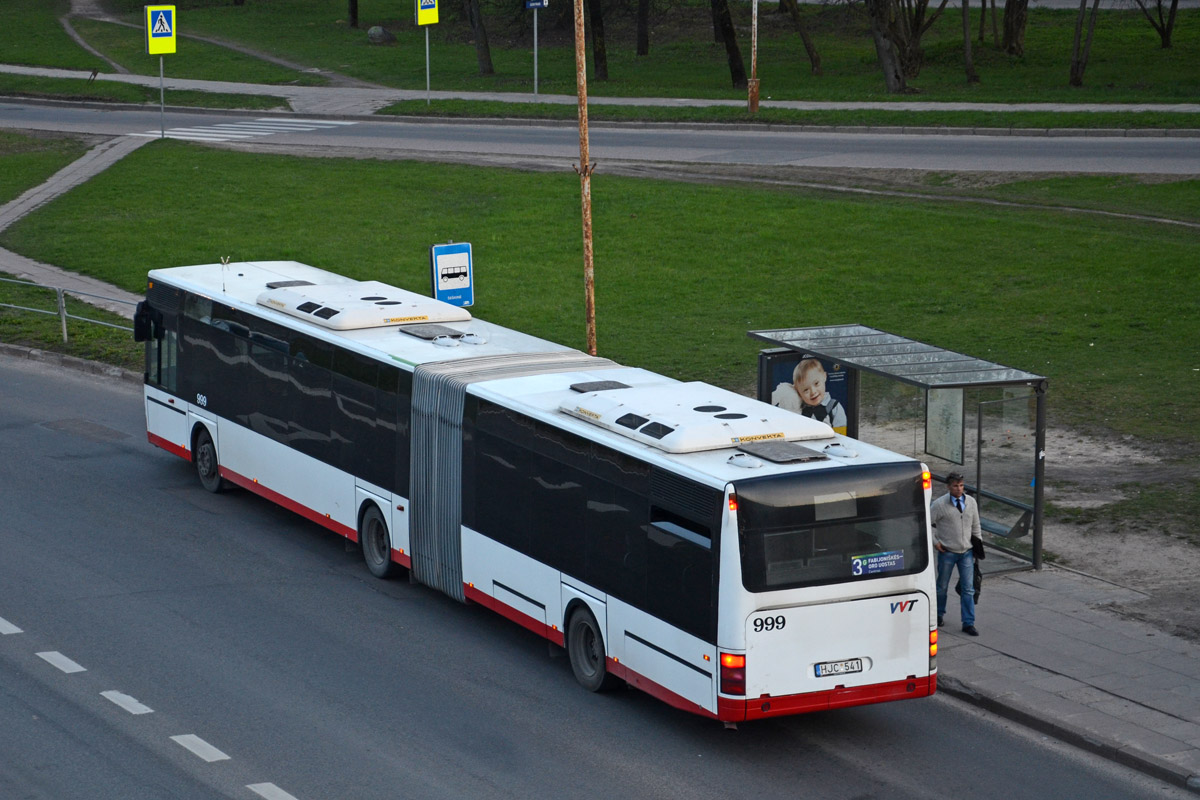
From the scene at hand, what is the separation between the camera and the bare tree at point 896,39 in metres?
46.8

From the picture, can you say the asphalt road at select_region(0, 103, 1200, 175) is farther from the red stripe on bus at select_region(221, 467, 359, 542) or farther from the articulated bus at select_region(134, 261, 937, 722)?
the articulated bus at select_region(134, 261, 937, 722)

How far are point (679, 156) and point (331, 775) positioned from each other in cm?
2881

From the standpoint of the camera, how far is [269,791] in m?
10.4

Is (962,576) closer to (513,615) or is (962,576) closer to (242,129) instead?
(513,615)

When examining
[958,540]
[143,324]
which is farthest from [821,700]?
[143,324]

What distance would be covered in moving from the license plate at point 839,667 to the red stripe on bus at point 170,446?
10465 mm

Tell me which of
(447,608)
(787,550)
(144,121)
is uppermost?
(144,121)

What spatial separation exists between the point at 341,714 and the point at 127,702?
1711 millimetres

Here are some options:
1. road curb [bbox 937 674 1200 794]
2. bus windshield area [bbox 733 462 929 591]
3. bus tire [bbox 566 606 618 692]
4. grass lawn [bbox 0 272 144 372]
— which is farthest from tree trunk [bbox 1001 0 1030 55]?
bus windshield area [bbox 733 462 929 591]

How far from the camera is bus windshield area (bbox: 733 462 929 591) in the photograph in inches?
428

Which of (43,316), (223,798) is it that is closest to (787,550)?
(223,798)

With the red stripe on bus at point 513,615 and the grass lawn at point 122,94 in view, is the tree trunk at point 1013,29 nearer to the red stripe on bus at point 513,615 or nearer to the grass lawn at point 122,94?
the grass lawn at point 122,94

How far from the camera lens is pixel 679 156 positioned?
3791 centimetres

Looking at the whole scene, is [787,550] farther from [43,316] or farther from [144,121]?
[144,121]
